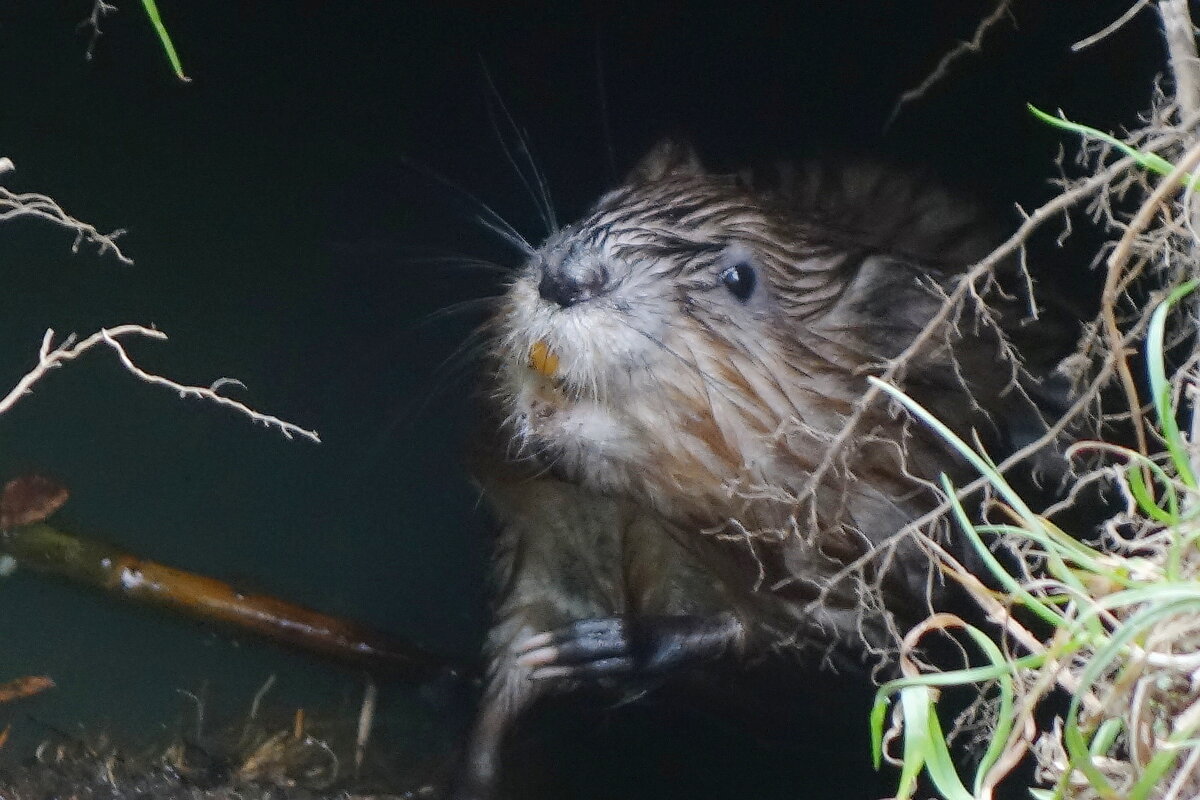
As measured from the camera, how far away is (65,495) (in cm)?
250

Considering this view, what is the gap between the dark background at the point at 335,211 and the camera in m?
2.42

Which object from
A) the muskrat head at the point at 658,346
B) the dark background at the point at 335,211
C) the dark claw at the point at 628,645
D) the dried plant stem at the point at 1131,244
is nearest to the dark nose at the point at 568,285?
the muskrat head at the point at 658,346

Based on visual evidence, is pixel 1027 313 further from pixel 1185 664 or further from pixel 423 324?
pixel 1185 664

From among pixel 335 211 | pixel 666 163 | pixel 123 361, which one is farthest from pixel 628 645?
pixel 335 211

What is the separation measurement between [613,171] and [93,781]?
158 cm

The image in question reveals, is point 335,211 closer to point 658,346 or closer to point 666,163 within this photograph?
point 666,163

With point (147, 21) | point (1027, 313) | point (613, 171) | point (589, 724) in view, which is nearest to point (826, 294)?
point (1027, 313)

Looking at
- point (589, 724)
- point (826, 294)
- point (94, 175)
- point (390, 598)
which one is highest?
point (94, 175)

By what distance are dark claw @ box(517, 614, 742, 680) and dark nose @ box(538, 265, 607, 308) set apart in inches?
27.0

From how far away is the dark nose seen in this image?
6.06 feet

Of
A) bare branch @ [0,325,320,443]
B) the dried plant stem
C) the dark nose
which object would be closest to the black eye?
the dark nose

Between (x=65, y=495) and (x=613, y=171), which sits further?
(x=613, y=171)

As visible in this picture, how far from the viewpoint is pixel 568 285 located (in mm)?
1853

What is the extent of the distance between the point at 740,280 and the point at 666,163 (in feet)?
1.40
